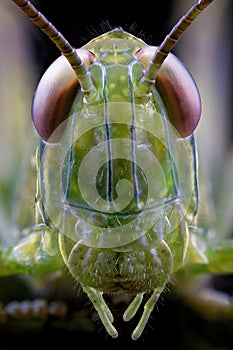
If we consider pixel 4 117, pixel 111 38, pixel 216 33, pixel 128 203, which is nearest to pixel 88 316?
pixel 128 203

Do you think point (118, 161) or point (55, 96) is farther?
point (55, 96)

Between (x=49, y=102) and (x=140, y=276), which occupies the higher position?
(x=49, y=102)

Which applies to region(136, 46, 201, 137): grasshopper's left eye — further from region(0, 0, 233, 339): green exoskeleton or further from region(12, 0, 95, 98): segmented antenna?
region(12, 0, 95, 98): segmented antenna

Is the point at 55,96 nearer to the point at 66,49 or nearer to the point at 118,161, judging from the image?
the point at 66,49

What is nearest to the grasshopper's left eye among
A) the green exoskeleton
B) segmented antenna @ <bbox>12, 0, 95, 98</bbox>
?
the green exoskeleton

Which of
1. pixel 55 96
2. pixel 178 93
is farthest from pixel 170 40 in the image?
pixel 55 96

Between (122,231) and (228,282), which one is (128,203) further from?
(228,282)
